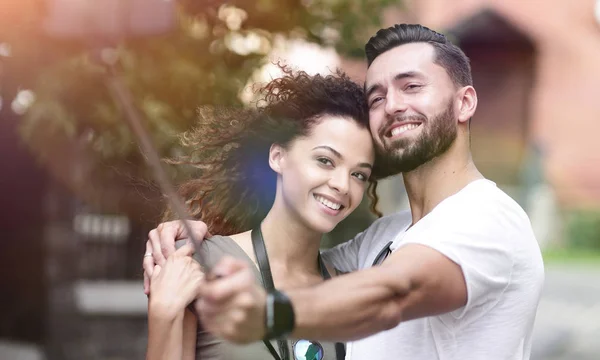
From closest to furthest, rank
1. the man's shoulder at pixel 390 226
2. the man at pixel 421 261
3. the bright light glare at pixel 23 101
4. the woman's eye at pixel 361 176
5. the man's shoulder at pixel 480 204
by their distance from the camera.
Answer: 1. the man at pixel 421 261
2. the man's shoulder at pixel 480 204
3. the woman's eye at pixel 361 176
4. the man's shoulder at pixel 390 226
5. the bright light glare at pixel 23 101

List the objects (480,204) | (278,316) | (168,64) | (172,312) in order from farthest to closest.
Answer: (168,64)
(172,312)
(480,204)
(278,316)

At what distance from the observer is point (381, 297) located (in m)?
2.16

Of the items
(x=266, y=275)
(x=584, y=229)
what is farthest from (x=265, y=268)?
(x=584, y=229)

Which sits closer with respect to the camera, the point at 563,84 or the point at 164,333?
the point at 164,333

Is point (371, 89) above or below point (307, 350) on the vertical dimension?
above

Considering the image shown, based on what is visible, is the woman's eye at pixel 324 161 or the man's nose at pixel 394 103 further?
the woman's eye at pixel 324 161

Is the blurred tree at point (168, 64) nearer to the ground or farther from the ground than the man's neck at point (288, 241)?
farther from the ground

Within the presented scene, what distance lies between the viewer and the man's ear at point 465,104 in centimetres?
305

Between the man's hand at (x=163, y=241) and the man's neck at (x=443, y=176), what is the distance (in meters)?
0.78

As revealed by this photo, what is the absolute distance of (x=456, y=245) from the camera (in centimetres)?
242

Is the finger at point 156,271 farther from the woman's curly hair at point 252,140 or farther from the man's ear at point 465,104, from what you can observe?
the man's ear at point 465,104

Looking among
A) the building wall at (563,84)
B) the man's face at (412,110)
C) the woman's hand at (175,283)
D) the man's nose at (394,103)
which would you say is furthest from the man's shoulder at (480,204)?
the building wall at (563,84)

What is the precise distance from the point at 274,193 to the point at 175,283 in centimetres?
73

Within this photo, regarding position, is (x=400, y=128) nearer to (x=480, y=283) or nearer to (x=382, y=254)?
(x=382, y=254)
